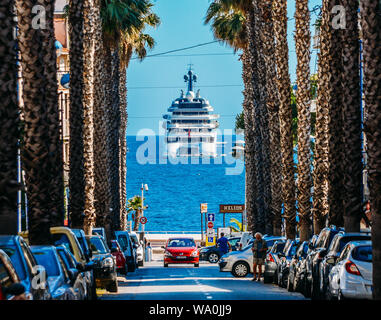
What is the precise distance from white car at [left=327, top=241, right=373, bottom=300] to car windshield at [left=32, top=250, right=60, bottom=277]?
5307 millimetres

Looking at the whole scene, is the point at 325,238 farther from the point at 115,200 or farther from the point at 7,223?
the point at 115,200

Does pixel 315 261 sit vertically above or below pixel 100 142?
below

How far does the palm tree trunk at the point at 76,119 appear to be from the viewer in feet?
94.5

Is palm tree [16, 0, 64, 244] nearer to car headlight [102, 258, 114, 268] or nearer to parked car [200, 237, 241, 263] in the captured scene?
car headlight [102, 258, 114, 268]

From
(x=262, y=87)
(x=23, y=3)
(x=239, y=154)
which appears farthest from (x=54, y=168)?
(x=239, y=154)

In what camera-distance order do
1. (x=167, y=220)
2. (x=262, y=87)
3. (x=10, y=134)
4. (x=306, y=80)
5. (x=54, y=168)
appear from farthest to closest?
(x=167, y=220) → (x=262, y=87) → (x=306, y=80) → (x=54, y=168) → (x=10, y=134)

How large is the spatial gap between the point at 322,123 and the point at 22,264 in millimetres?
21840

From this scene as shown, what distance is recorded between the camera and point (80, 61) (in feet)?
95.5

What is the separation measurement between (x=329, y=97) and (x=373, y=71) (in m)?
10.7

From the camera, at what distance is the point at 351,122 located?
80.3 ft

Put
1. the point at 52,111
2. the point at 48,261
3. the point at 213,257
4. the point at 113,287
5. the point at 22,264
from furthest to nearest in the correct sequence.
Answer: the point at 213,257 → the point at 113,287 → the point at 52,111 → the point at 48,261 → the point at 22,264

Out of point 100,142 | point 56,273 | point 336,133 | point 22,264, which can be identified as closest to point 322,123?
point 336,133

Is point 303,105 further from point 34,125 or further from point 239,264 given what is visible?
point 34,125
